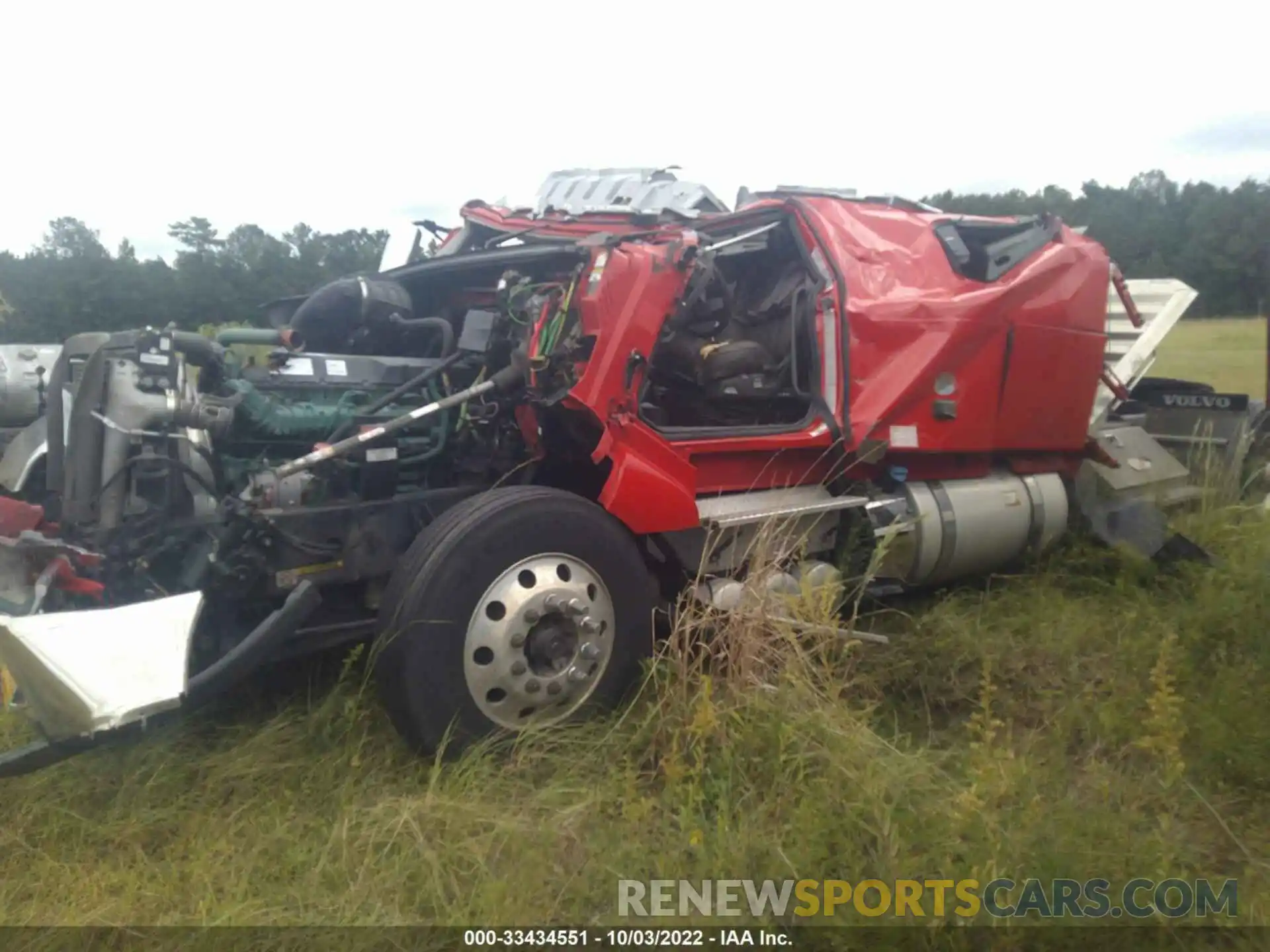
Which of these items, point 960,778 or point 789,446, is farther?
point 789,446

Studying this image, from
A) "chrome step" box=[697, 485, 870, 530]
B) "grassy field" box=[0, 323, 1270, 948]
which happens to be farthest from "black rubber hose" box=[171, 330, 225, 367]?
"chrome step" box=[697, 485, 870, 530]

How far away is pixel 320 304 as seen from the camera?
4.44 meters

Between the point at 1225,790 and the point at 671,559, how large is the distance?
6.70 feet

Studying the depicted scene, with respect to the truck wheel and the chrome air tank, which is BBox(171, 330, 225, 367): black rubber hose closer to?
the truck wheel

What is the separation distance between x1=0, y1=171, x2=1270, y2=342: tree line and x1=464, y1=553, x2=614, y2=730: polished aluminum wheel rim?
2.31 meters

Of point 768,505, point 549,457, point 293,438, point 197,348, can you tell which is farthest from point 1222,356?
point 197,348

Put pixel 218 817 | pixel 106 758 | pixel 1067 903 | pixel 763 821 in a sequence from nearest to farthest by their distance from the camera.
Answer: pixel 1067 903 → pixel 763 821 → pixel 218 817 → pixel 106 758

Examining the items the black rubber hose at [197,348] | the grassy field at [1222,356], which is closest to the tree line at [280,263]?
the grassy field at [1222,356]

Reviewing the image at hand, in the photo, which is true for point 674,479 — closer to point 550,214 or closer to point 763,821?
point 763,821

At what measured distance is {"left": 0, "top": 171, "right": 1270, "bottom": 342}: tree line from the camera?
19.8ft

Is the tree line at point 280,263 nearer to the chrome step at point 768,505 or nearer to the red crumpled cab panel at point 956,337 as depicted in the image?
the red crumpled cab panel at point 956,337

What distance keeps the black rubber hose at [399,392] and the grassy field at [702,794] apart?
35.9 inches

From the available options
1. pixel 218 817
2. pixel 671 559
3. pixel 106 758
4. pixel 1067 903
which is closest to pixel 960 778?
pixel 1067 903

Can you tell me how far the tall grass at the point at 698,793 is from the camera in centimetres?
269
